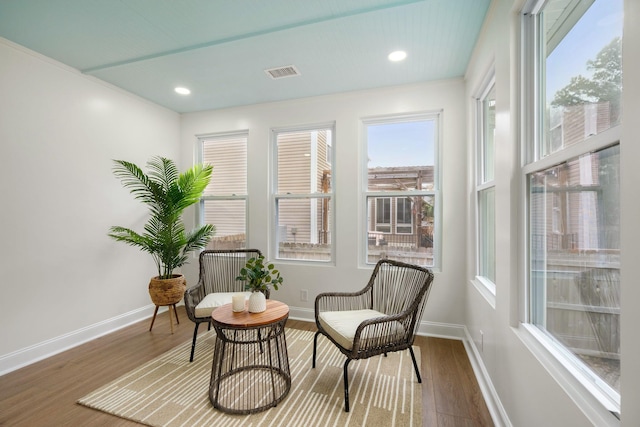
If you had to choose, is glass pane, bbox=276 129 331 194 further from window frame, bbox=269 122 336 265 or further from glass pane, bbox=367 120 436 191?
glass pane, bbox=367 120 436 191

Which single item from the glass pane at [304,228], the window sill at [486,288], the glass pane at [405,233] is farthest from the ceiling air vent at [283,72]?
the window sill at [486,288]

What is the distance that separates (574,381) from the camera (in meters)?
1.06

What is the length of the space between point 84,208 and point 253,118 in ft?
6.85

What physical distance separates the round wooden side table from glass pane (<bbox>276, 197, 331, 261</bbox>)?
127 cm

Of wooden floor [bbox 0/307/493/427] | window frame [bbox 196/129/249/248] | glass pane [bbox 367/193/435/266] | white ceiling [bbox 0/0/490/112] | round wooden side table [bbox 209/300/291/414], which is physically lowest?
wooden floor [bbox 0/307/493/427]

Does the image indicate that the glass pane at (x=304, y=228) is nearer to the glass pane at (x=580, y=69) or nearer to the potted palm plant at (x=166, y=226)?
the potted palm plant at (x=166, y=226)

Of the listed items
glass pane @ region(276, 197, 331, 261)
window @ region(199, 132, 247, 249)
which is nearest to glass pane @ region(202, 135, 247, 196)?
window @ region(199, 132, 247, 249)

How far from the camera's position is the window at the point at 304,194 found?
3.61 m

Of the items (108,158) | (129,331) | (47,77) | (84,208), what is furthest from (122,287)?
(47,77)

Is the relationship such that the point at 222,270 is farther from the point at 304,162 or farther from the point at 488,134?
the point at 488,134

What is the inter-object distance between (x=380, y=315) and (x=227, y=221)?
253cm

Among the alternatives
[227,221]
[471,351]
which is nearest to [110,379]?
[227,221]

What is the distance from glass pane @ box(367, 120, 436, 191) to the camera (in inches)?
129

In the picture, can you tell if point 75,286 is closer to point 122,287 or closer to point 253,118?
point 122,287
